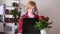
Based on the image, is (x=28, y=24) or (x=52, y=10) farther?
(x=52, y=10)

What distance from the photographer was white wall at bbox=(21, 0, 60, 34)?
108 inches

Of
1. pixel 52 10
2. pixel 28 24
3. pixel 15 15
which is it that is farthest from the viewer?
pixel 52 10

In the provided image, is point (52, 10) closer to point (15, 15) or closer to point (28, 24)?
point (15, 15)

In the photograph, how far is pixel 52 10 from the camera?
279cm

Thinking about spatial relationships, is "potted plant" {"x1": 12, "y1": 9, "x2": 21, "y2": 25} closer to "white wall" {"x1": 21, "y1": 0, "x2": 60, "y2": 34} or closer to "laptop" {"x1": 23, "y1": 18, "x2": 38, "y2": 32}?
"white wall" {"x1": 21, "y1": 0, "x2": 60, "y2": 34}

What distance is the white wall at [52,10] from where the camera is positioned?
2742mm

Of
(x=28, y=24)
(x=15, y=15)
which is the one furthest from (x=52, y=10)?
(x=28, y=24)

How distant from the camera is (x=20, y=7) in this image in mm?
2664

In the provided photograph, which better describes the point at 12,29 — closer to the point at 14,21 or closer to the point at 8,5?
the point at 14,21

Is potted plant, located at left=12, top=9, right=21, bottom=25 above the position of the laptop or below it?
above

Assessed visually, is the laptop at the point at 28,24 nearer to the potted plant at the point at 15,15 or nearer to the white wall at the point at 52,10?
the potted plant at the point at 15,15

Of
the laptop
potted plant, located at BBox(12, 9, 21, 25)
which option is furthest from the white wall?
the laptop

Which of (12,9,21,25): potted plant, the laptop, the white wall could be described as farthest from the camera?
the white wall

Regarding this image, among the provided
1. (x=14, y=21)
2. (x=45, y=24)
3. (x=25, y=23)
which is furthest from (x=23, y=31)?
(x=14, y=21)
